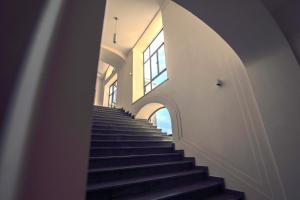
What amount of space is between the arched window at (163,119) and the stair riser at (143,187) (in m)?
2.24

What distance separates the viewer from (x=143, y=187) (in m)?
2.08

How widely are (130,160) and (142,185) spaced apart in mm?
699

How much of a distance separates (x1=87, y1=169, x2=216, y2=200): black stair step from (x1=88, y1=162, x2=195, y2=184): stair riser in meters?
0.14

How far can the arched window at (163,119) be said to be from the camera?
5238mm

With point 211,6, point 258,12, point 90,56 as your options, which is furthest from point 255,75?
point 90,56

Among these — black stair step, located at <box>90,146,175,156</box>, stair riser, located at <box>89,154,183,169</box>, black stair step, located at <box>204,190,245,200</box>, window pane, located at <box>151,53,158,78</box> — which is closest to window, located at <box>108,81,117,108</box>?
window pane, located at <box>151,53,158,78</box>

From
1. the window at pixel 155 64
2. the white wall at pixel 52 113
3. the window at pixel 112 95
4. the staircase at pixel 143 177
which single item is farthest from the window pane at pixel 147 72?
the white wall at pixel 52 113

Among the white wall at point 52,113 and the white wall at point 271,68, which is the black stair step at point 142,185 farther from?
the white wall at point 52,113

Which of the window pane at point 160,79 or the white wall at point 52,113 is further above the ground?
the window pane at point 160,79

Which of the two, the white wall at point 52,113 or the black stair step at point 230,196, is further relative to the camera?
the black stair step at point 230,196

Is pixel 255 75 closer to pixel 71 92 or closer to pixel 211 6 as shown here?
pixel 211 6

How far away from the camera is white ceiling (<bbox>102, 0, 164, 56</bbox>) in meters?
5.91

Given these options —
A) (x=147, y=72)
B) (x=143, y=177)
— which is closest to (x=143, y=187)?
(x=143, y=177)

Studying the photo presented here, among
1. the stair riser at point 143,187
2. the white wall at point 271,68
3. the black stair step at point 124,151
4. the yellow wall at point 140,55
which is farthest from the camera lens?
the yellow wall at point 140,55
